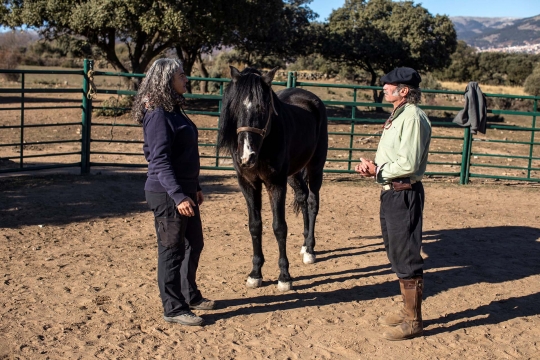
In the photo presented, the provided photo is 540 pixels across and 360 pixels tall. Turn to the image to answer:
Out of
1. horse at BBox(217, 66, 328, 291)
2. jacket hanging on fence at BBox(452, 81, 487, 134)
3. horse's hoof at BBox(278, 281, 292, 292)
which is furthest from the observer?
jacket hanging on fence at BBox(452, 81, 487, 134)

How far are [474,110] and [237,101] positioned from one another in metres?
6.30

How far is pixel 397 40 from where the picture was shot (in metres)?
28.1

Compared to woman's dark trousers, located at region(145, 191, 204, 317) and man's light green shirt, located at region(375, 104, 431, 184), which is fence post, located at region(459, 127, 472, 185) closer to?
man's light green shirt, located at region(375, 104, 431, 184)

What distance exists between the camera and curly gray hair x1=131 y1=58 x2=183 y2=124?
3678mm

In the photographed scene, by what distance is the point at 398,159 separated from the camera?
12.2 feet

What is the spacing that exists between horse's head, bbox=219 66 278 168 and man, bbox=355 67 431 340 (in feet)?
3.05

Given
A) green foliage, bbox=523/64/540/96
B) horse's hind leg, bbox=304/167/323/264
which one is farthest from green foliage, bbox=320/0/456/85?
horse's hind leg, bbox=304/167/323/264

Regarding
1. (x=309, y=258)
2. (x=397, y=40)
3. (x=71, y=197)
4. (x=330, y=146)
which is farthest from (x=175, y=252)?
(x=397, y=40)

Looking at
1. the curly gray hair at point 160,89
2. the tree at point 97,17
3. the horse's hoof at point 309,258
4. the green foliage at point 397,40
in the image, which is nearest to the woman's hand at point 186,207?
the curly gray hair at point 160,89

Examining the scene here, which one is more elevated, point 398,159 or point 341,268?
point 398,159

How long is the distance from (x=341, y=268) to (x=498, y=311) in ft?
4.81

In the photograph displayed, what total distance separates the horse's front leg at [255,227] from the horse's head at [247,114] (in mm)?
425

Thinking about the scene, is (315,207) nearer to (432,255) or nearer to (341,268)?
(341,268)

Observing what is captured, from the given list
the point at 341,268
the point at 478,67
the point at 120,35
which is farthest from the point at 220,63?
the point at 341,268
